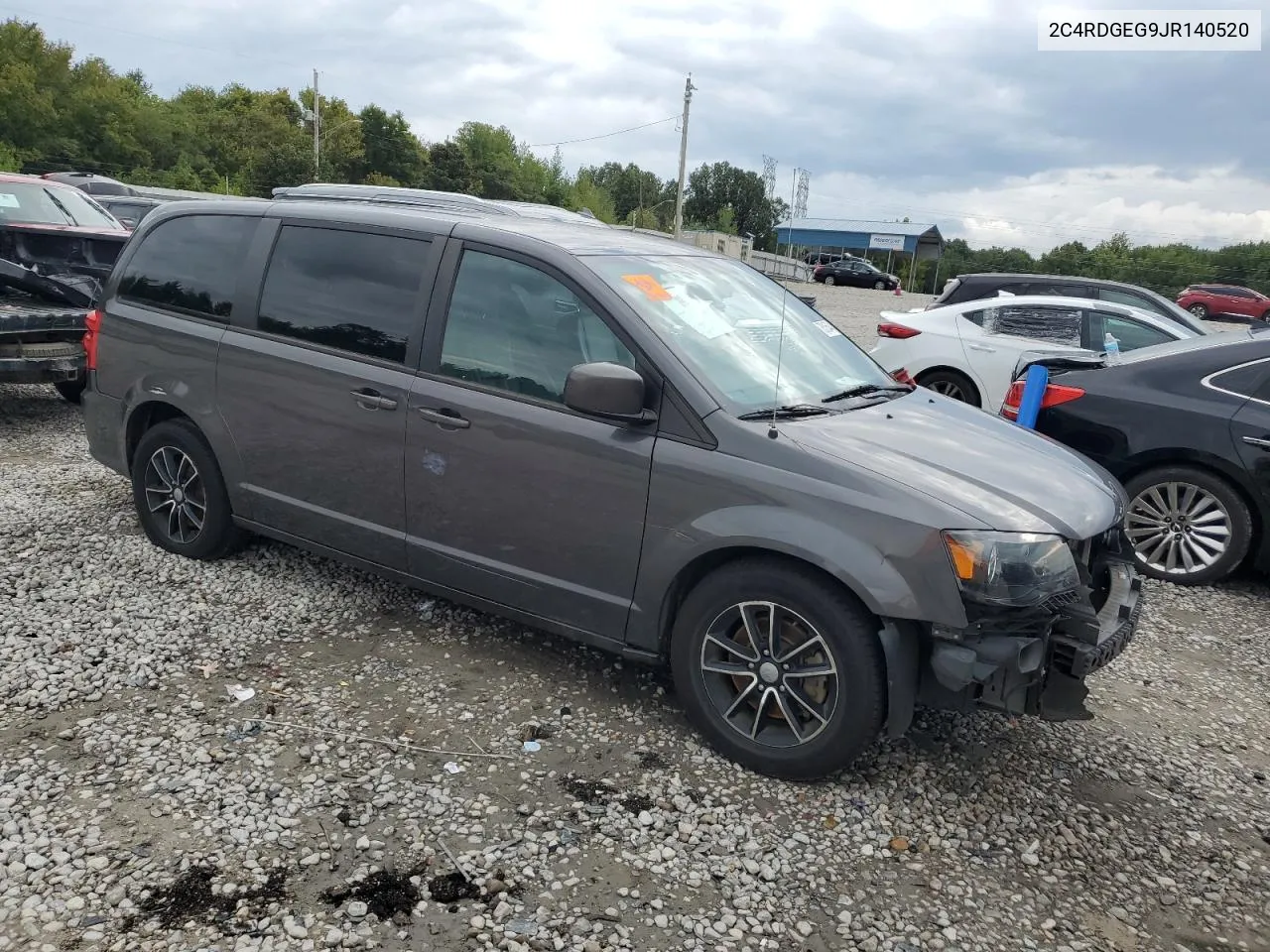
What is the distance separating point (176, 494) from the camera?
5031mm

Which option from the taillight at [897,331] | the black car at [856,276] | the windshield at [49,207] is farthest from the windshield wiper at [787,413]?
the black car at [856,276]

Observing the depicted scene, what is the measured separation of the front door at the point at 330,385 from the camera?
410cm

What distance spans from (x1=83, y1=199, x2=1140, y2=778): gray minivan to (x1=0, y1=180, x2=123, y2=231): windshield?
552 cm

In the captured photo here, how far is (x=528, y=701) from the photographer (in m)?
3.84

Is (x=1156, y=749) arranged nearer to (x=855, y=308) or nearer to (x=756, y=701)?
(x=756, y=701)

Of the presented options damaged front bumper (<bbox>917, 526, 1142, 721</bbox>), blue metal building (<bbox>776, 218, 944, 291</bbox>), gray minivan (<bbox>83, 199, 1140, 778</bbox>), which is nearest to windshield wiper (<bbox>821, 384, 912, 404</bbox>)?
gray minivan (<bbox>83, 199, 1140, 778</bbox>)

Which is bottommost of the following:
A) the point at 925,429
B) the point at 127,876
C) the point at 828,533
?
the point at 127,876

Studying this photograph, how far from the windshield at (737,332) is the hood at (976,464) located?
264mm

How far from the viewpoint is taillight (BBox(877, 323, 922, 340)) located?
9.77 meters

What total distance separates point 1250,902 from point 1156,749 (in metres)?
0.94

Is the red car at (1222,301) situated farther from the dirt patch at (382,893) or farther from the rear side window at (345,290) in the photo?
the dirt patch at (382,893)

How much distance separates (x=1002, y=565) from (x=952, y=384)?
277 inches

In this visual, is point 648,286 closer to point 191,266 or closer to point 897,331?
point 191,266

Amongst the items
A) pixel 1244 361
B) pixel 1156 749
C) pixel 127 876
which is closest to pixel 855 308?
pixel 1244 361
